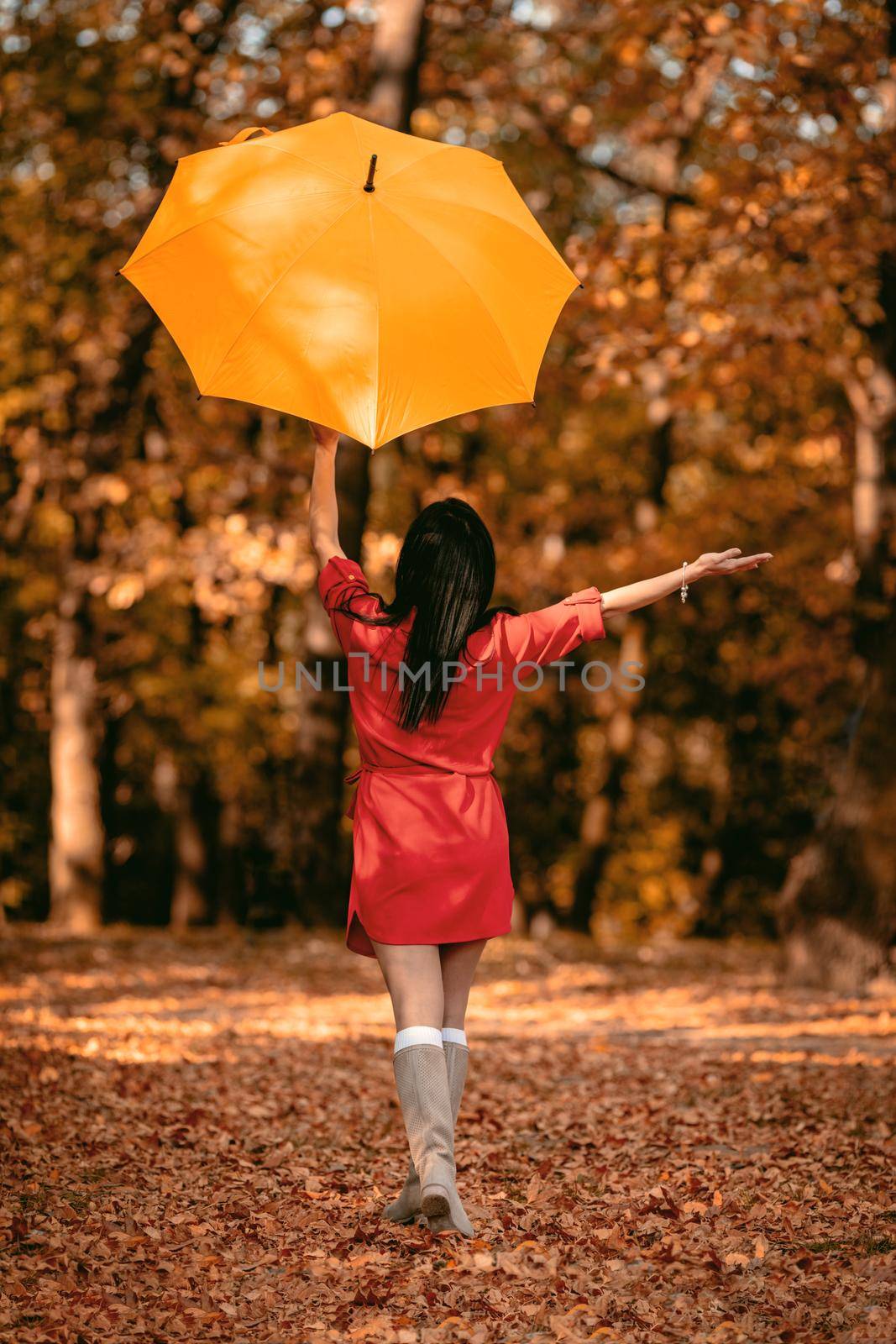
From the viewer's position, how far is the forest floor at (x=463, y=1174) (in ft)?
13.0

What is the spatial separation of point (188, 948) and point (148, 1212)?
8632 mm

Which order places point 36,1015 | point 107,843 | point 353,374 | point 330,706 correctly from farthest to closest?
point 107,843, point 330,706, point 36,1015, point 353,374

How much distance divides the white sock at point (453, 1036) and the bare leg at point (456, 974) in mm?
14

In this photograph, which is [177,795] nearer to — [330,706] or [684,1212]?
[330,706]

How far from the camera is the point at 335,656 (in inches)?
518

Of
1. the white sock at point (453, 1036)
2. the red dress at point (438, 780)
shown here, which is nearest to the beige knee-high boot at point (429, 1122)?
the white sock at point (453, 1036)

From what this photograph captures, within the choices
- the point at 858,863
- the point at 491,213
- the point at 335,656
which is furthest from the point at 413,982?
the point at 335,656

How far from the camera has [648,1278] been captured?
4.20m

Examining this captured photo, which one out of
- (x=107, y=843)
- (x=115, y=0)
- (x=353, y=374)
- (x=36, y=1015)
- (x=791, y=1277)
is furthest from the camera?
(x=107, y=843)

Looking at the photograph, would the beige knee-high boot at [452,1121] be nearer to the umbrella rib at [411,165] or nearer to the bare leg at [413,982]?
the bare leg at [413,982]

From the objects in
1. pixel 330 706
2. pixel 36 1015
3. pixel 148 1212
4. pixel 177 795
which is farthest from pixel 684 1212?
pixel 177 795

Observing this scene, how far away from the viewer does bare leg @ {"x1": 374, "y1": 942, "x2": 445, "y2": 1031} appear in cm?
427

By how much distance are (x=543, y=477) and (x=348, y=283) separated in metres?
18.3

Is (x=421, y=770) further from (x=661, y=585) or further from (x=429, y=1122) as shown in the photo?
(x=429, y=1122)
